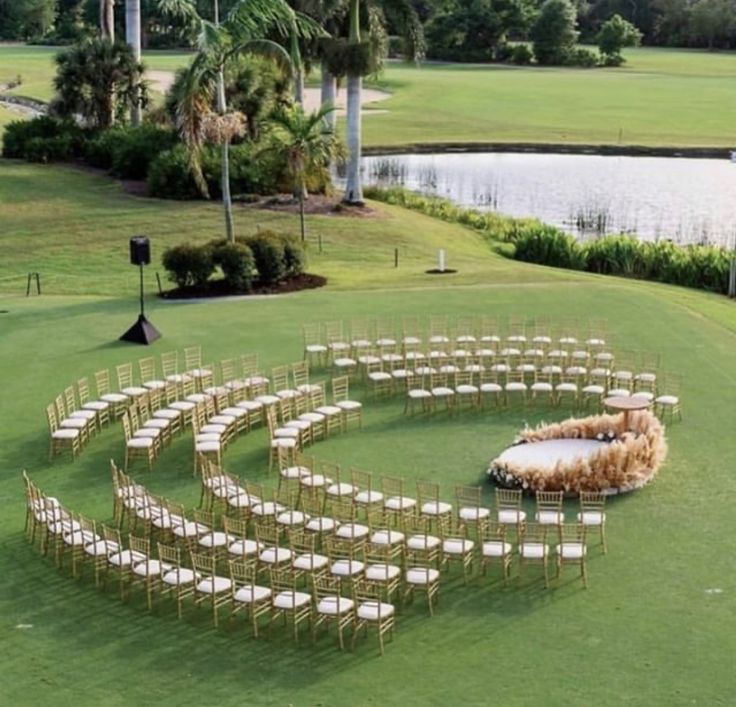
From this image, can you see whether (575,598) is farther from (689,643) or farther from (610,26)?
(610,26)

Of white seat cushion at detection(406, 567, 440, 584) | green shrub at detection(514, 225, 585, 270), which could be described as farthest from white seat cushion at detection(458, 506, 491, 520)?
green shrub at detection(514, 225, 585, 270)

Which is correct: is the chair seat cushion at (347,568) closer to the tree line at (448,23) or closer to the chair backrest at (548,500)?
the chair backrest at (548,500)

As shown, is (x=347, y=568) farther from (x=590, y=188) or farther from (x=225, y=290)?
(x=590, y=188)

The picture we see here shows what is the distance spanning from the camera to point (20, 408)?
88.9 feet

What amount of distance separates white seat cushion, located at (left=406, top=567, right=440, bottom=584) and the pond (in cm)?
3985

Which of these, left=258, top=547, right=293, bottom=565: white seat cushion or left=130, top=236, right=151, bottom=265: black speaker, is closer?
left=258, top=547, right=293, bottom=565: white seat cushion

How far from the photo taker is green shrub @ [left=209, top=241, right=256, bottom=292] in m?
39.2

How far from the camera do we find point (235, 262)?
39.2 m

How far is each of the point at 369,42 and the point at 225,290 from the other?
715 inches

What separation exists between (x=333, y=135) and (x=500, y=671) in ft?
118

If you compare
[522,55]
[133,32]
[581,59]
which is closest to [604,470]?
[133,32]

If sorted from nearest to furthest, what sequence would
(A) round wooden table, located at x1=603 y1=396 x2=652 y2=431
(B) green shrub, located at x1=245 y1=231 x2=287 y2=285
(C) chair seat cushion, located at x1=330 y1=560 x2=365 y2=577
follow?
(C) chair seat cushion, located at x1=330 y1=560 x2=365 y2=577 → (A) round wooden table, located at x1=603 y1=396 x2=652 y2=431 → (B) green shrub, located at x1=245 y1=231 x2=287 y2=285

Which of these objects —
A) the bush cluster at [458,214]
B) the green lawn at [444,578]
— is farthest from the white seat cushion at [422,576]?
the bush cluster at [458,214]

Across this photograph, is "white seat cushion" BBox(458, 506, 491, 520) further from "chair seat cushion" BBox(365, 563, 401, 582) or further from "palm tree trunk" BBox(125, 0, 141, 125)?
"palm tree trunk" BBox(125, 0, 141, 125)
